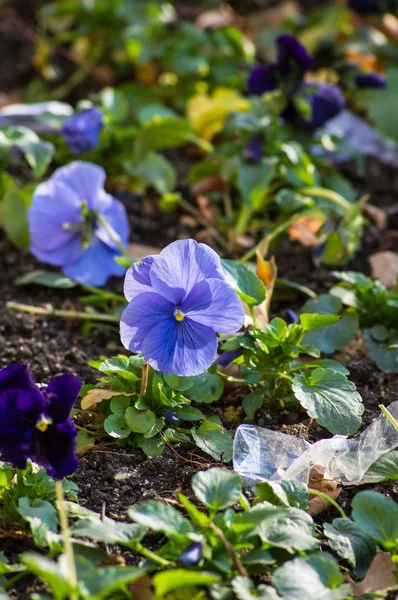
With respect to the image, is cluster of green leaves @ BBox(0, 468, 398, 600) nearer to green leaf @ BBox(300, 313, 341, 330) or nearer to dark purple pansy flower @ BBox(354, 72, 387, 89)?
green leaf @ BBox(300, 313, 341, 330)

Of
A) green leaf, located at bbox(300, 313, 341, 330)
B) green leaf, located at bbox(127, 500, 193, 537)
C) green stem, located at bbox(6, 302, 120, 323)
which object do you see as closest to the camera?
green leaf, located at bbox(127, 500, 193, 537)

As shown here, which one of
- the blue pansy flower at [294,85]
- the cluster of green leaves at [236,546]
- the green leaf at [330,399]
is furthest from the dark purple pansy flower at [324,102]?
the cluster of green leaves at [236,546]

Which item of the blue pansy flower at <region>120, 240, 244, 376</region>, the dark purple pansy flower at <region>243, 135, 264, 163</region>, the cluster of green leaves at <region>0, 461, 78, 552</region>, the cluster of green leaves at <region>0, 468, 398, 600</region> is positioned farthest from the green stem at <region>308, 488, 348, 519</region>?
the dark purple pansy flower at <region>243, 135, 264, 163</region>

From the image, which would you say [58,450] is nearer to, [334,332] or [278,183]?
[334,332]

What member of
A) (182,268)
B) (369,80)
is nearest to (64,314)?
(182,268)

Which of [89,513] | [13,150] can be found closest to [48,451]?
[89,513]
